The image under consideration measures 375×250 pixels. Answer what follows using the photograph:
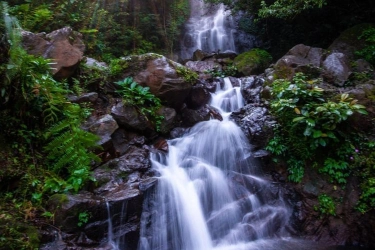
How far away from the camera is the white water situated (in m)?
14.1

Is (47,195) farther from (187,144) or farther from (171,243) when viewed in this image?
(187,144)

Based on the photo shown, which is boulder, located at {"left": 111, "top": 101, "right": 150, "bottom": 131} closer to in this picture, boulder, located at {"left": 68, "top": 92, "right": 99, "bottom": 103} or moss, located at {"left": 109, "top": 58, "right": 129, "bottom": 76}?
boulder, located at {"left": 68, "top": 92, "right": 99, "bottom": 103}

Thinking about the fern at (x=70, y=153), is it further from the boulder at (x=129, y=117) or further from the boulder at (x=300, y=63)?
the boulder at (x=300, y=63)

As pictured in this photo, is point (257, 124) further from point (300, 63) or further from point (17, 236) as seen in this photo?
point (17, 236)

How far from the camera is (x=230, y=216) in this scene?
5344mm

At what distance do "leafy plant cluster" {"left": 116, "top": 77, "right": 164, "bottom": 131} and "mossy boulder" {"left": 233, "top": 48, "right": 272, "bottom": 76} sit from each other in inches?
198

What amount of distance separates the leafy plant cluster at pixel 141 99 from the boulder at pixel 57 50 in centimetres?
108

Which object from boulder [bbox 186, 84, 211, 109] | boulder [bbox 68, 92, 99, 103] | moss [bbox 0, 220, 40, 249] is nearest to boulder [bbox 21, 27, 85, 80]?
boulder [bbox 68, 92, 99, 103]

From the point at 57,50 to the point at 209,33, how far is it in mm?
10161

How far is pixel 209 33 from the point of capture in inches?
582

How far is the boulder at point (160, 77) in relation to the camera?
685cm


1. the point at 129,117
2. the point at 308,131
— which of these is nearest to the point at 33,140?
the point at 129,117

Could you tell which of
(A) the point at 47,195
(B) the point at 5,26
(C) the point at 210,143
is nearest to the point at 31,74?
(B) the point at 5,26

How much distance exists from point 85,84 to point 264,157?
4.19 m
